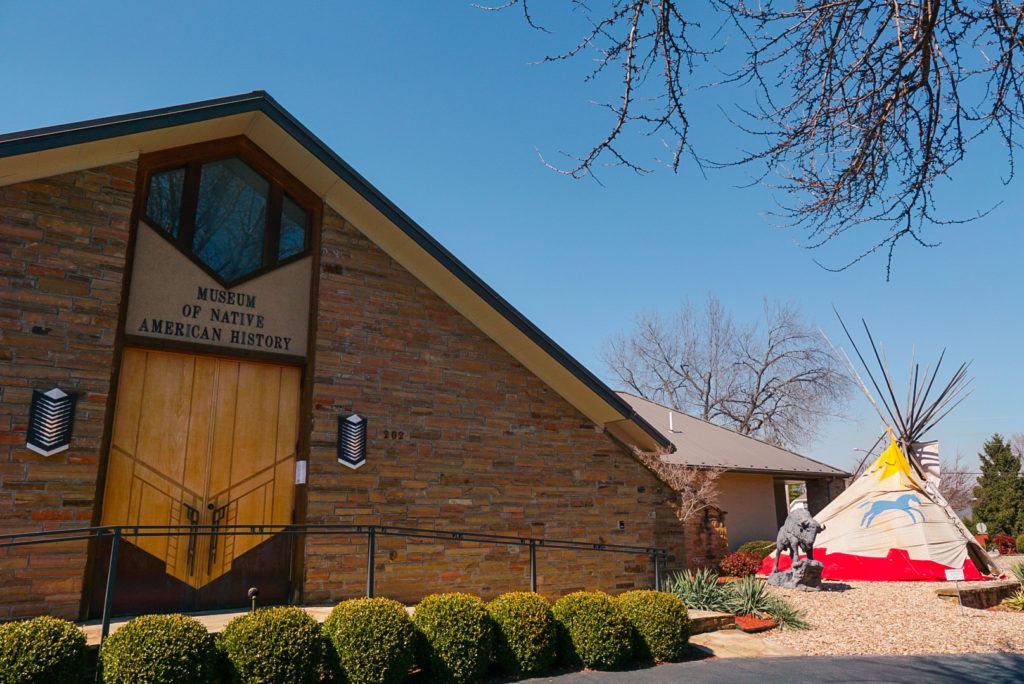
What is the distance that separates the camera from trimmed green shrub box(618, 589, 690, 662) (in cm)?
878

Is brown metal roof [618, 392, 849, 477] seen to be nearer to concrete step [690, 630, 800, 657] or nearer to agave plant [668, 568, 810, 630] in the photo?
agave plant [668, 568, 810, 630]

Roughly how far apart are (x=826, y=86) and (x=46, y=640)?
7980mm

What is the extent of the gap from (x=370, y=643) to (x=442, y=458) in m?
3.54

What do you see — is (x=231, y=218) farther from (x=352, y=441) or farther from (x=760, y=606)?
(x=760, y=606)

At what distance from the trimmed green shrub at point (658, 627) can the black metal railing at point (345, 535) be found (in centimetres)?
140

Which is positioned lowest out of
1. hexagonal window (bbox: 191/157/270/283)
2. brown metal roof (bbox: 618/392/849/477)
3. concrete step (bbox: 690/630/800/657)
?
concrete step (bbox: 690/630/800/657)

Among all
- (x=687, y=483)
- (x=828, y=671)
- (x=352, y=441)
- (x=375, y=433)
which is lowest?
(x=828, y=671)

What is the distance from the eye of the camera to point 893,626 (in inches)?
448

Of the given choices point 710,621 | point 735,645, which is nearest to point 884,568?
point 710,621

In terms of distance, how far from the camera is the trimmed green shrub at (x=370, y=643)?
6.81 m

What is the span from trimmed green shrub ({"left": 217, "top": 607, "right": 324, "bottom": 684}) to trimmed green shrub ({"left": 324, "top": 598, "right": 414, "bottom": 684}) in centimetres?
22

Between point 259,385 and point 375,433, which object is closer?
point 259,385

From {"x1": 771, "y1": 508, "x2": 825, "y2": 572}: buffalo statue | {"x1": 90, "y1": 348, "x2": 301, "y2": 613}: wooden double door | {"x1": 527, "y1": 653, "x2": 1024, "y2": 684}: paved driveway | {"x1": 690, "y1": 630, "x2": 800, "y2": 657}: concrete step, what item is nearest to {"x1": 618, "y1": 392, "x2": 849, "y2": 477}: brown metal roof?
{"x1": 771, "y1": 508, "x2": 825, "y2": 572}: buffalo statue

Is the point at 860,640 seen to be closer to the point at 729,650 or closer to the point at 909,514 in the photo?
the point at 729,650
